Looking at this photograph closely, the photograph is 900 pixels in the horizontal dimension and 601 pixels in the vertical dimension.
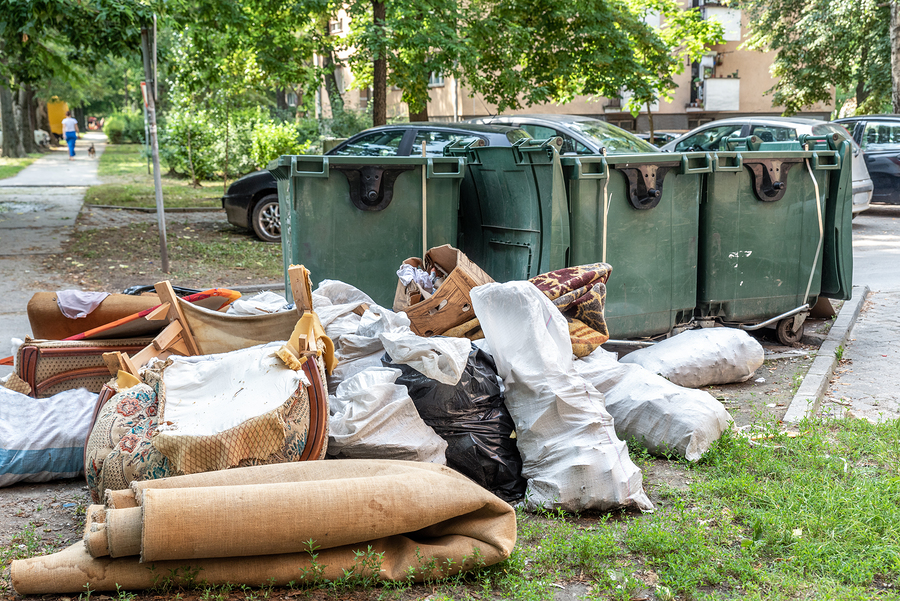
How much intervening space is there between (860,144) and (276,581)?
15.3m

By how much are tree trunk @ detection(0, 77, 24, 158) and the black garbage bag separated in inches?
1261

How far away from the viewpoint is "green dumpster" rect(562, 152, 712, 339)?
17.0ft

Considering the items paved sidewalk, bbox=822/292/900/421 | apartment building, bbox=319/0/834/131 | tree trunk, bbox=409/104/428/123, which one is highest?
apartment building, bbox=319/0/834/131

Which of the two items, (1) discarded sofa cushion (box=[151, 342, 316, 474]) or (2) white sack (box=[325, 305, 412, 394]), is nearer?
(1) discarded sofa cushion (box=[151, 342, 316, 474])

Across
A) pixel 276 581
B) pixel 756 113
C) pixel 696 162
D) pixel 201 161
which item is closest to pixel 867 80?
pixel 756 113

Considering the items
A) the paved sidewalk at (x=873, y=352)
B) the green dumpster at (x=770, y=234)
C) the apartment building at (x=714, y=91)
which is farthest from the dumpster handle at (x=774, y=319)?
the apartment building at (x=714, y=91)

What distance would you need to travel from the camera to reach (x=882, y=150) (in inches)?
573

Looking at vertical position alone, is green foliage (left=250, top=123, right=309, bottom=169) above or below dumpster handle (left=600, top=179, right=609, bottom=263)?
above

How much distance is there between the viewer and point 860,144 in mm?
14719

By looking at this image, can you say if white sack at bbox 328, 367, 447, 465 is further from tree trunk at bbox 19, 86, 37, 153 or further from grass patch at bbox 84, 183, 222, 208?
tree trunk at bbox 19, 86, 37, 153

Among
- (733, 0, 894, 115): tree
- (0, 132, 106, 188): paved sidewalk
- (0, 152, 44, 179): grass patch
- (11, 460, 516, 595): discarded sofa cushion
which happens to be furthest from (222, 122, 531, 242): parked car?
(733, 0, 894, 115): tree

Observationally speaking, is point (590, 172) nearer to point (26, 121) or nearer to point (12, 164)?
point (12, 164)

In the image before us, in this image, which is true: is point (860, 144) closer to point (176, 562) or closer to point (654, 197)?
point (654, 197)

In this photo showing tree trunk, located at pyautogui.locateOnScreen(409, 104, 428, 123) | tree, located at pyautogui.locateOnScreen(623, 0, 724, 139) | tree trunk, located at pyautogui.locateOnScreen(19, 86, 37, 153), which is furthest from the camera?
tree trunk, located at pyautogui.locateOnScreen(19, 86, 37, 153)
